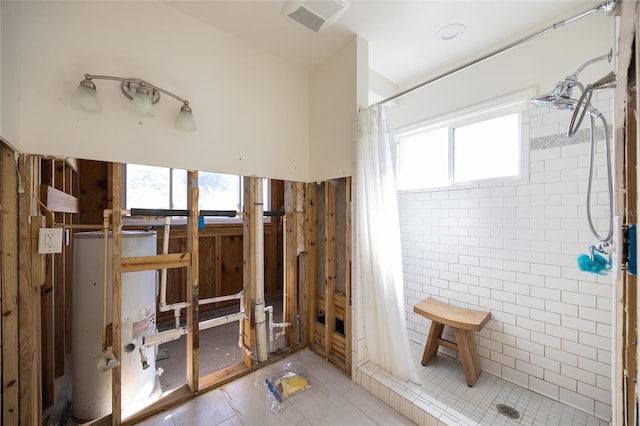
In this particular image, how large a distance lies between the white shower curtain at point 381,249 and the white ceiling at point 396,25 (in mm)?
625

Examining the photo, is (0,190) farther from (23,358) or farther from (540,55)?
(540,55)

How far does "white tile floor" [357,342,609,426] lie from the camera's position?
1.54 m

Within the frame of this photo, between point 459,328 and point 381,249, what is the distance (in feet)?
2.76

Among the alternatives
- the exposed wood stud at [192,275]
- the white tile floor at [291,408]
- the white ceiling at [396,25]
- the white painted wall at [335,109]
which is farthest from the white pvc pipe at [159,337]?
the white ceiling at [396,25]

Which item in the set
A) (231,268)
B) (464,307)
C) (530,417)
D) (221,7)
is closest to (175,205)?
(231,268)

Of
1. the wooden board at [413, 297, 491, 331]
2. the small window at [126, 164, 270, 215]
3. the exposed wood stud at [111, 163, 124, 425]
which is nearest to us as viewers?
the exposed wood stud at [111, 163, 124, 425]

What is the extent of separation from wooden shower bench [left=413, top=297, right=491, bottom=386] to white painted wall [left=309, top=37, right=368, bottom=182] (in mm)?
1361

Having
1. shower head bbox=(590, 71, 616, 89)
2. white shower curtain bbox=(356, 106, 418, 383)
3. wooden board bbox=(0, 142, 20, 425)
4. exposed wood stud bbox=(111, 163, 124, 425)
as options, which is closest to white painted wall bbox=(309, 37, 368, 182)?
white shower curtain bbox=(356, 106, 418, 383)

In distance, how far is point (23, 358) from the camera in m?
1.24

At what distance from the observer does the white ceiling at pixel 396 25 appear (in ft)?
5.40

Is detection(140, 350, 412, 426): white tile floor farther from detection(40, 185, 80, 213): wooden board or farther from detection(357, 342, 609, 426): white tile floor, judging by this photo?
detection(40, 185, 80, 213): wooden board

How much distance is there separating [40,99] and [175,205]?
1913 millimetres

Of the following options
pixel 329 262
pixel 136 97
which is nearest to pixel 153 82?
pixel 136 97

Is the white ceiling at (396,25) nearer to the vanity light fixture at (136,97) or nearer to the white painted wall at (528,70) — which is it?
the white painted wall at (528,70)
